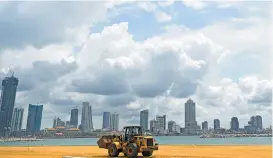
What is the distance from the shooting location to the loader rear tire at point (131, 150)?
23.7 m

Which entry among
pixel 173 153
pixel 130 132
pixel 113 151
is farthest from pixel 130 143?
pixel 173 153

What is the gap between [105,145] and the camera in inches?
1057

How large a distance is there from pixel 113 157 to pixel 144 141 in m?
3.57

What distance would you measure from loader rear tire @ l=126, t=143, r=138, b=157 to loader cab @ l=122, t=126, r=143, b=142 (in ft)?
3.25

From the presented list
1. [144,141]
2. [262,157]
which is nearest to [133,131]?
[144,141]

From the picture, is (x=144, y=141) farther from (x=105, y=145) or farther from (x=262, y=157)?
(x=262, y=157)

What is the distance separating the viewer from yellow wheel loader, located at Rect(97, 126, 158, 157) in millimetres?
23945

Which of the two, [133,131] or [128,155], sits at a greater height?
[133,131]

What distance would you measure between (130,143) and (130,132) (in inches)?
42.2

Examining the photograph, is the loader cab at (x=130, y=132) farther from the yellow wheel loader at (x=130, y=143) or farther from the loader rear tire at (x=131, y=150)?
the loader rear tire at (x=131, y=150)

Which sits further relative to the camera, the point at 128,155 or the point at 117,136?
the point at 117,136

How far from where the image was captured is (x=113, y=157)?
25.7 meters

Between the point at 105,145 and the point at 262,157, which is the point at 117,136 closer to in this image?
the point at 105,145

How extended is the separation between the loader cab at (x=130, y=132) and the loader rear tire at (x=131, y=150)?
3.25 feet
